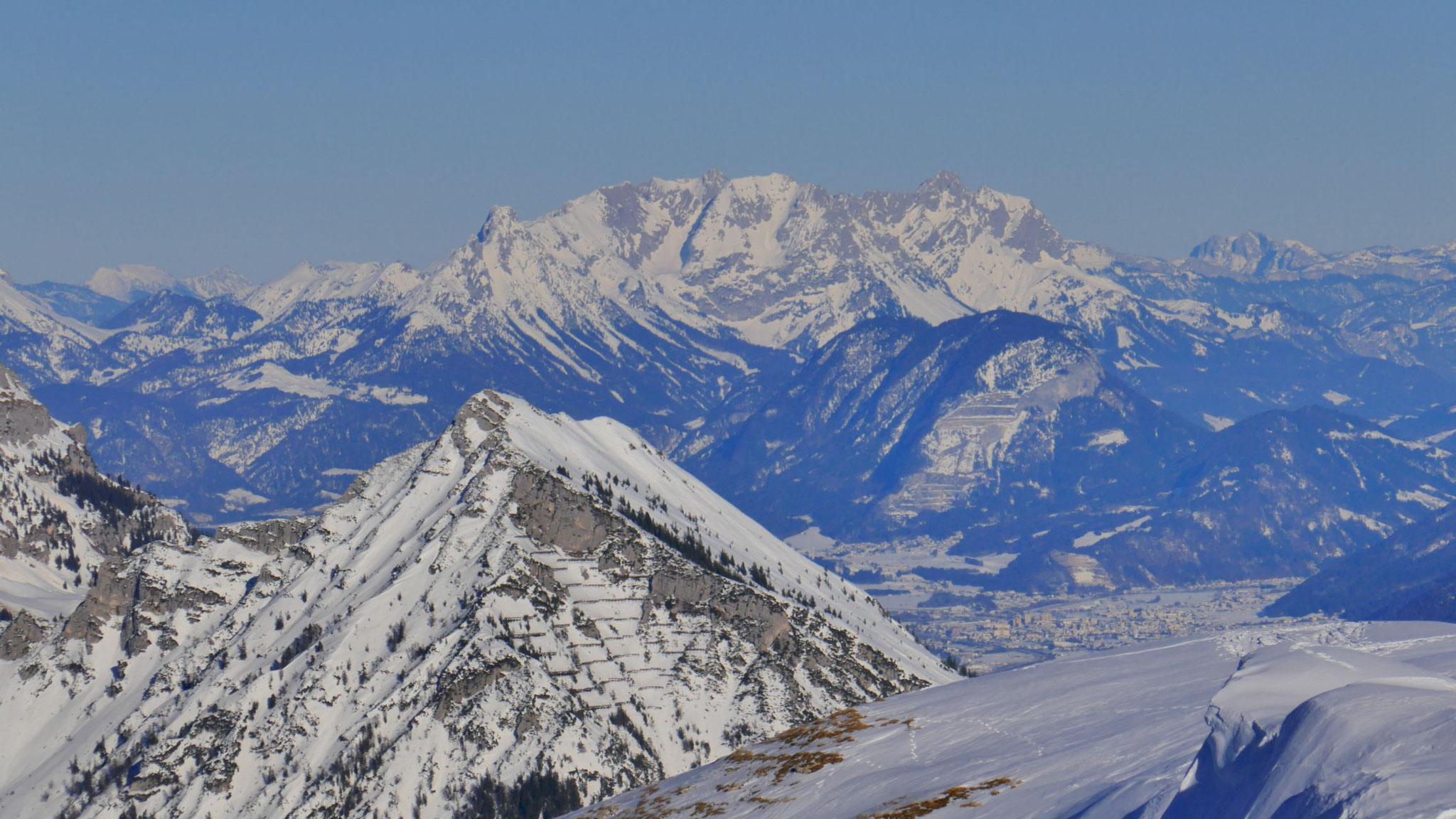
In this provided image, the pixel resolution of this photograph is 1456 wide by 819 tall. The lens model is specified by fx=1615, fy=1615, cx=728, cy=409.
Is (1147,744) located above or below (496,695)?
below

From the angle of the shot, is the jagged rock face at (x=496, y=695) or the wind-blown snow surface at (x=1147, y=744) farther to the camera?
the jagged rock face at (x=496, y=695)

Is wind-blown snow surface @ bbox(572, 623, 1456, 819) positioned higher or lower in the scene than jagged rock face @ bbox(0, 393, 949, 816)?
lower

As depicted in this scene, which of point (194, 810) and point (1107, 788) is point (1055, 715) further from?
point (194, 810)

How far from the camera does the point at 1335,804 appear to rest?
2805 cm

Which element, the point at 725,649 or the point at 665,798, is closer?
the point at 665,798

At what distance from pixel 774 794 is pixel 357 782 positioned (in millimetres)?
127112

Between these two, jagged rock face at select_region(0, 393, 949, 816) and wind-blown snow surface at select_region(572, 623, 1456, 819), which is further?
jagged rock face at select_region(0, 393, 949, 816)

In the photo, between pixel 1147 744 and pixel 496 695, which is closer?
pixel 1147 744

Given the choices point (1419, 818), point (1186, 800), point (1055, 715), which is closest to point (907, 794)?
point (1055, 715)

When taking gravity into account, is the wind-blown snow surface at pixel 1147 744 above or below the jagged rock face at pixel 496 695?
below

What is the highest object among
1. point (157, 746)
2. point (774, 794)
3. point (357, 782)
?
point (157, 746)

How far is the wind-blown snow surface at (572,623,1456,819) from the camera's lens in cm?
2925

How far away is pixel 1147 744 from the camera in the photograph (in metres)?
42.9

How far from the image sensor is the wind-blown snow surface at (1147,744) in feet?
96.0
